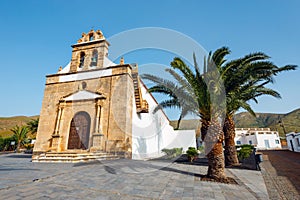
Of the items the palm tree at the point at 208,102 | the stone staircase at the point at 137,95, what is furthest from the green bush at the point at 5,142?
the palm tree at the point at 208,102

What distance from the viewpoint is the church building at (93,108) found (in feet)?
35.5

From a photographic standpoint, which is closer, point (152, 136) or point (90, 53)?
point (90, 53)

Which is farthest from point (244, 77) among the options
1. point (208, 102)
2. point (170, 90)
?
point (170, 90)

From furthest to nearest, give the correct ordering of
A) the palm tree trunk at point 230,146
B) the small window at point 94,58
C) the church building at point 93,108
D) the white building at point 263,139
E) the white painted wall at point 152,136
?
the white building at point 263,139
the small window at point 94,58
the white painted wall at point 152,136
the church building at point 93,108
the palm tree trunk at point 230,146

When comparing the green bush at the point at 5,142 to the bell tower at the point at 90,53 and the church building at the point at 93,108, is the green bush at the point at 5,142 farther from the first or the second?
the bell tower at the point at 90,53

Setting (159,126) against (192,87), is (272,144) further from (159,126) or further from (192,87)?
(192,87)

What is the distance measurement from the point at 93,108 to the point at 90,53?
5.23m

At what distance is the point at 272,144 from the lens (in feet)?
109

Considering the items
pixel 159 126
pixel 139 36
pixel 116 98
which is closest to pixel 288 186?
pixel 139 36

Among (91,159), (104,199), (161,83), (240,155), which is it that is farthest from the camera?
(240,155)

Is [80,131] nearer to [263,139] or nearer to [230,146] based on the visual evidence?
[230,146]

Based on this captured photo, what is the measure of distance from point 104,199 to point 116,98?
8.93 m

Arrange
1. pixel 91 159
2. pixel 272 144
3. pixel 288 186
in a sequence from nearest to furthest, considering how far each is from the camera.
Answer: pixel 288 186
pixel 91 159
pixel 272 144

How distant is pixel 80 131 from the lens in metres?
11.6
